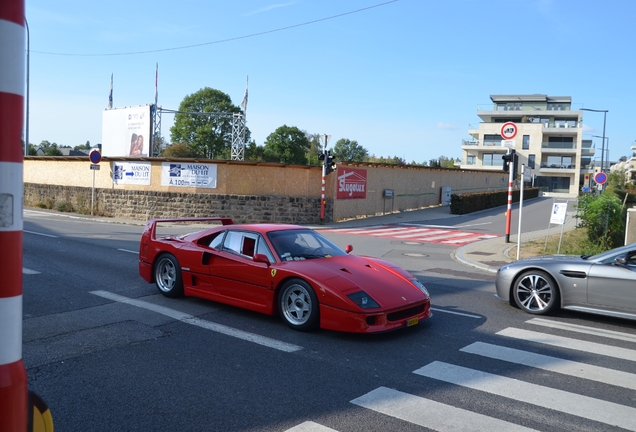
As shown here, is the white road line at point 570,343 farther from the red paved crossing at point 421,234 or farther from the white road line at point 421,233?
the white road line at point 421,233

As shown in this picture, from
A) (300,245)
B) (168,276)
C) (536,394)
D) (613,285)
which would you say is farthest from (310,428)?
(613,285)

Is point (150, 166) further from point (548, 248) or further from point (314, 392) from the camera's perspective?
point (314, 392)

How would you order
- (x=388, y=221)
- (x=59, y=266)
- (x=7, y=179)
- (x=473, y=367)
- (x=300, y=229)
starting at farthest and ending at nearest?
1. (x=388, y=221)
2. (x=59, y=266)
3. (x=300, y=229)
4. (x=473, y=367)
5. (x=7, y=179)

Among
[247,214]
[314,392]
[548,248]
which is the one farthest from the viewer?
[247,214]

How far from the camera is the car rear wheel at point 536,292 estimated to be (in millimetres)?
8570

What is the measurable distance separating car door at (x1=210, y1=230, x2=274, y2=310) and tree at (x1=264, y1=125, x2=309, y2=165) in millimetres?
66845

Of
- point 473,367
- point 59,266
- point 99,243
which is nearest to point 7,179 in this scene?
point 473,367

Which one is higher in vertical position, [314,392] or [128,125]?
[128,125]

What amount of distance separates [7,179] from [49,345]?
548cm

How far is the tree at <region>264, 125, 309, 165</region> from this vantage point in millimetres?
75375

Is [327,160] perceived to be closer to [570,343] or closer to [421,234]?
[421,234]

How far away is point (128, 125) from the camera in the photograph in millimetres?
41875

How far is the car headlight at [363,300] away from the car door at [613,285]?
139 inches

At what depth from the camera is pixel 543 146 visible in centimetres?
7956
